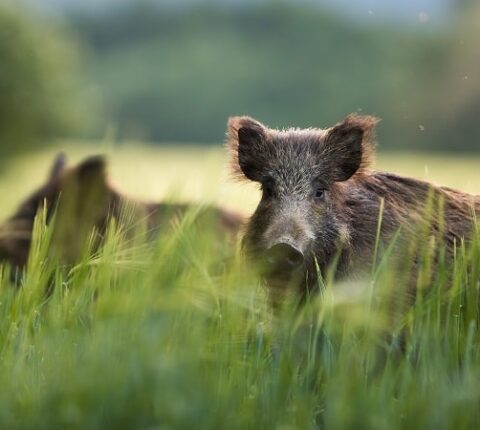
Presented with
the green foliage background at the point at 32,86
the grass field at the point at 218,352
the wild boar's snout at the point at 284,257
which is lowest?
the grass field at the point at 218,352

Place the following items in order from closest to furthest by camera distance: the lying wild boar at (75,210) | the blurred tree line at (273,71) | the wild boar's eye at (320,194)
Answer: the wild boar's eye at (320,194) < the lying wild boar at (75,210) < the blurred tree line at (273,71)

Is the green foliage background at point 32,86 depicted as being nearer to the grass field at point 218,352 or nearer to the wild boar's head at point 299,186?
the wild boar's head at point 299,186

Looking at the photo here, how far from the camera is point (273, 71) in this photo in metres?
50.3

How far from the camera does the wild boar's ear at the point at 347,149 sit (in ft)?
18.5

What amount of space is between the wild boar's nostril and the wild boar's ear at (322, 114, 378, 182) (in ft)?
1.98

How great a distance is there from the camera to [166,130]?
154 feet

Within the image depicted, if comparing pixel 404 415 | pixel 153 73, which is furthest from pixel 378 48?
pixel 404 415

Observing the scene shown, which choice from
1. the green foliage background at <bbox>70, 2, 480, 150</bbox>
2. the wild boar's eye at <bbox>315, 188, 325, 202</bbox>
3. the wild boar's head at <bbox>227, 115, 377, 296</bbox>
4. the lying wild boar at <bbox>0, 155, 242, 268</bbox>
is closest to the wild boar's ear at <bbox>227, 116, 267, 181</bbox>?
the wild boar's head at <bbox>227, 115, 377, 296</bbox>

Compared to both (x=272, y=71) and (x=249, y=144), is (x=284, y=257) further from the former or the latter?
(x=272, y=71)

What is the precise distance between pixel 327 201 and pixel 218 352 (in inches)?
56.4

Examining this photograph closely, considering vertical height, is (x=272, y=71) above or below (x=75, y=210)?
above

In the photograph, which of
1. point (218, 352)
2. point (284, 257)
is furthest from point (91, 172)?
point (218, 352)

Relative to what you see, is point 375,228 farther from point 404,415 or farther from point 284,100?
point 284,100

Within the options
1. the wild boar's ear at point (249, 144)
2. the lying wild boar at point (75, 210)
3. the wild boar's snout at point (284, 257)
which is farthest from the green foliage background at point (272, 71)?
the wild boar's snout at point (284, 257)
